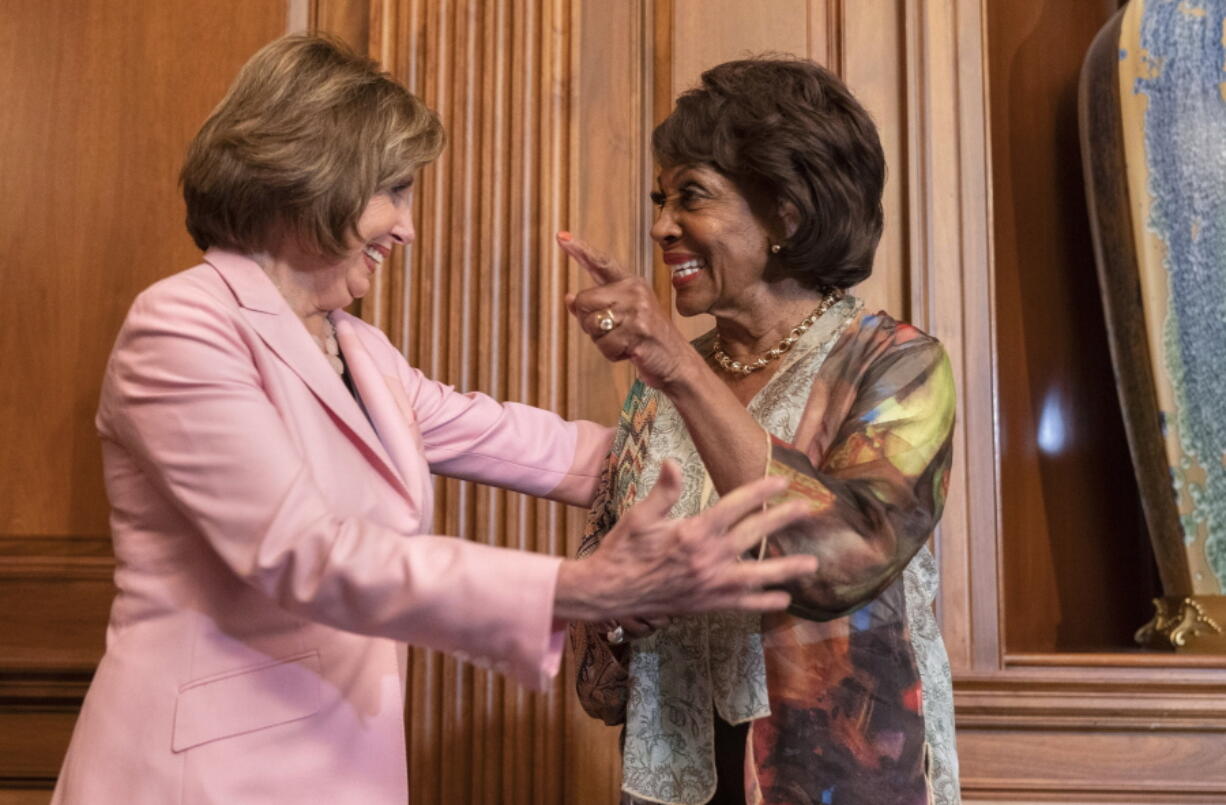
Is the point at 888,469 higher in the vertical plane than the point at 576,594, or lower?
higher

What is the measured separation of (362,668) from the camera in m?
1.46

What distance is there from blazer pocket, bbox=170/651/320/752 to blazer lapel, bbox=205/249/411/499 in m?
0.25

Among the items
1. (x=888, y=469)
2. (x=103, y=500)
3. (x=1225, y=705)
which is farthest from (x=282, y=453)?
(x=1225, y=705)

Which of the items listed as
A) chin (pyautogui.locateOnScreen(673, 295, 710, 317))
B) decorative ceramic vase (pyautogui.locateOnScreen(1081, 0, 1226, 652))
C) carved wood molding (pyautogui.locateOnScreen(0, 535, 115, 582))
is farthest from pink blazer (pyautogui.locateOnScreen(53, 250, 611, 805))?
decorative ceramic vase (pyautogui.locateOnScreen(1081, 0, 1226, 652))

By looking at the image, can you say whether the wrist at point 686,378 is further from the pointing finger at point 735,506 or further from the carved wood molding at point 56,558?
the carved wood molding at point 56,558

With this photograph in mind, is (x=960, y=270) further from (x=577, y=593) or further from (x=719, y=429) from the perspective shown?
(x=577, y=593)

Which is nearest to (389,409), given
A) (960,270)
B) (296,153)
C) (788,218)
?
(296,153)

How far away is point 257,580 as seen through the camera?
4.14 feet

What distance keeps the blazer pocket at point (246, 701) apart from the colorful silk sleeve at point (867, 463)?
536 millimetres

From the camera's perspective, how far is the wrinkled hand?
142 cm

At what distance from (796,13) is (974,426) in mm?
846

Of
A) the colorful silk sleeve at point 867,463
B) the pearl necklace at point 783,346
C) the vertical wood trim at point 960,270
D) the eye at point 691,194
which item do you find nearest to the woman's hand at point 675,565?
the colorful silk sleeve at point 867,463

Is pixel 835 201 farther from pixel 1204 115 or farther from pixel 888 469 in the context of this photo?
pixel 1204 115

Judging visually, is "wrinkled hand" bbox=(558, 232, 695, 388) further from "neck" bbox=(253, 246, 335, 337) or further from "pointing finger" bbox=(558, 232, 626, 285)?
"neck" bbox=(253, 246, 335, 337)
